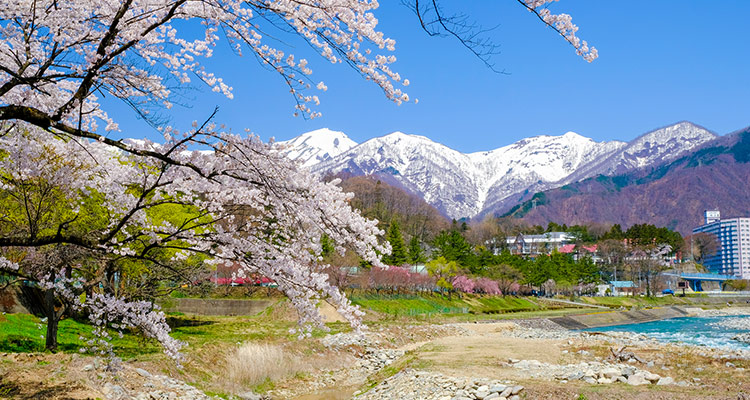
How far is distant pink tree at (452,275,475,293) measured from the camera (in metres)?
63.4

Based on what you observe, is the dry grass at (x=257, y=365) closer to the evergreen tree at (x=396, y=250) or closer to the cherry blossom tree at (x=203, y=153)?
the cherry blossom tree at (x=203, y=153)

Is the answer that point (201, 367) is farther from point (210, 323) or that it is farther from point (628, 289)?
point (628, 289)

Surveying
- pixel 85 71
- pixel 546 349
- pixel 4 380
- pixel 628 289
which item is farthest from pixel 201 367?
pixel 628 289

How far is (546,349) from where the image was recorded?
22.3m

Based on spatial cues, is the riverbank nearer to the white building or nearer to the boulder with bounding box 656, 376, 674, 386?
the boulder with bounding box 656, 376, 674, 386

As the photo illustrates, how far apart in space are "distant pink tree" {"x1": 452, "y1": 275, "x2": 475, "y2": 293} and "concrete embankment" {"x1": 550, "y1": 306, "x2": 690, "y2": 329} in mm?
14244

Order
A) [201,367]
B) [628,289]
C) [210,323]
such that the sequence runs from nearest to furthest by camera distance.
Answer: [201,367], [210,323], [628,289]

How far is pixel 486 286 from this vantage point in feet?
227

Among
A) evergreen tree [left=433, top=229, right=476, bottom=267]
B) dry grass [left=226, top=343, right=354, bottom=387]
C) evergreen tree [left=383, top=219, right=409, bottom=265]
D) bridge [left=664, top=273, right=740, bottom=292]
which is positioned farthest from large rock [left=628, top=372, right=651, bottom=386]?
bridge [left=664, top=273, right=740, bottom=292]

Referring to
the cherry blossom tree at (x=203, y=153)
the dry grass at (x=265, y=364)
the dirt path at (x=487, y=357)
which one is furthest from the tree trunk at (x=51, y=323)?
the dirt path at (x=487, y=357)

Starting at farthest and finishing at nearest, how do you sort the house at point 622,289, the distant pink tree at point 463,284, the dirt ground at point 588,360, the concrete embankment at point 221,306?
the house at point 622,289
the distant pink tree at point 463,284
the concrete embankment at point 221,306
the dirt ground at point 588,360

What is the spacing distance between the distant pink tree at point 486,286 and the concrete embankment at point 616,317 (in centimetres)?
1474

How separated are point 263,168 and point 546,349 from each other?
20.1 metres

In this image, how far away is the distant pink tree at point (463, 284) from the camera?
63.4 meters
